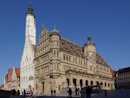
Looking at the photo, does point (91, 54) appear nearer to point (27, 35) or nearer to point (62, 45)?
point (62, 45)

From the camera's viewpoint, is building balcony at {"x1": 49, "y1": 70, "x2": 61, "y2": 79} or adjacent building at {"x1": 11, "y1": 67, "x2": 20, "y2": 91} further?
adjacent building at {"x1": 11, "y1": 67, "x2": 20, "y2": 91}

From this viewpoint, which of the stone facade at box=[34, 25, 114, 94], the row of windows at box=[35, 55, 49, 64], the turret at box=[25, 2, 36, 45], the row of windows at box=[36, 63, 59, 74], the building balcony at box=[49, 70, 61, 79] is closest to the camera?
the building balcony at box=[49, 70, 61, 79]

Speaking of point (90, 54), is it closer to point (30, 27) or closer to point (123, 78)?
point (30, 27)

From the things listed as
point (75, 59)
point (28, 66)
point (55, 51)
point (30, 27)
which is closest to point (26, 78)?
point (28, 66)

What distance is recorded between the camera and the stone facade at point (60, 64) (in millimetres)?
56719

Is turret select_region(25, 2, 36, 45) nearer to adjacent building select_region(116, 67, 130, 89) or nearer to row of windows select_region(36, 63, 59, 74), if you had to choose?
row of windows select_region(36, 63, 59, 74)

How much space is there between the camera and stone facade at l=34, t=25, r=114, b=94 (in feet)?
186

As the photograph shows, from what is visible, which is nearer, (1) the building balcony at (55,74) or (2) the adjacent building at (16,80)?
(1) the building balcony at (55,74)

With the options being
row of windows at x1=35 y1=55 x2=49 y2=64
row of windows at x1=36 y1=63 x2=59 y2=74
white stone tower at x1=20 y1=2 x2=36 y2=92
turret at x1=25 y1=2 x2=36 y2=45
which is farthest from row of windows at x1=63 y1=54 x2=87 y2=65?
turret at x1=25 y1=2 x2=36 y2=45

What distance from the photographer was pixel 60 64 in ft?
191

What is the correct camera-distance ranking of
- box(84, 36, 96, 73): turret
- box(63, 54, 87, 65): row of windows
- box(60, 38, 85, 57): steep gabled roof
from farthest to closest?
1. box(84, 36, 96, 73): turret
2. box(60, 38, 85, 57): steep gabled roof
3. box(63, 54, 87, 65): row of windows

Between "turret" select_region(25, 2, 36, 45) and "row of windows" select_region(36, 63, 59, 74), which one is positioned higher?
"turret" select_region(25, 2, 36, 45)

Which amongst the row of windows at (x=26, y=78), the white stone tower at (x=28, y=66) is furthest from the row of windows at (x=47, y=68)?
the row of windows at (x=26, y=78)

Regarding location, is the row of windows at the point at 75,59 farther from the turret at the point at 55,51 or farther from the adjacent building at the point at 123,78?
the adjacent building at the point at 123,78
